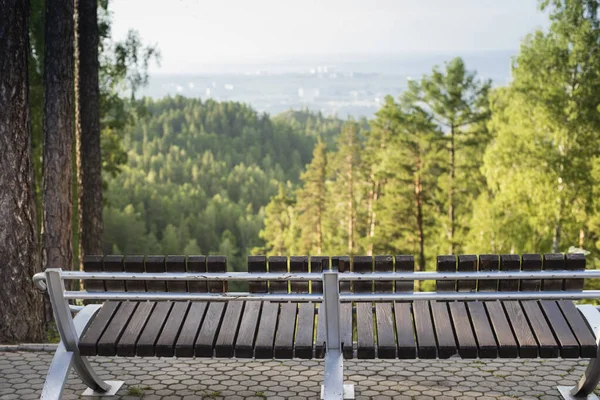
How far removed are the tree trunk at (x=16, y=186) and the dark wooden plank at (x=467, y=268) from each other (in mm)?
3983

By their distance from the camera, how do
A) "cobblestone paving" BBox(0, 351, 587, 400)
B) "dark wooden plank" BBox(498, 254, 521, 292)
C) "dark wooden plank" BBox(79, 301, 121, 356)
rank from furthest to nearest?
1. "cobblestone paving" BBox(0, 351, 587, 400)
2. "dark wooden plank" BBox(79, 301, 121, 356)
3. "dark wooden plank" BBox(498, 254, 521, 292)

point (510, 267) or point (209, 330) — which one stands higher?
point (510, 267)

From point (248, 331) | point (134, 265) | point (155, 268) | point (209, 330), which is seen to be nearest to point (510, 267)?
point (248, 331)

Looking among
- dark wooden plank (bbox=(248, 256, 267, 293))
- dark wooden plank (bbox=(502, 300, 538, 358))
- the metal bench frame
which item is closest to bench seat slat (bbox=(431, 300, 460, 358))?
the metal bench frame

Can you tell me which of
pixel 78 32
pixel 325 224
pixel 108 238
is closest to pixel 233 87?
pixel 108 238

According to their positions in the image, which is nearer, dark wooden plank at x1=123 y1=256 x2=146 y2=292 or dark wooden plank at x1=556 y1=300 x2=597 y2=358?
dark wooden plank at x1=556 y1=300 x2=597 y2=358

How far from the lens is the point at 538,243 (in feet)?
79.3

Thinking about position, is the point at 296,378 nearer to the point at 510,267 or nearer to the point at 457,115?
the point at 510,267

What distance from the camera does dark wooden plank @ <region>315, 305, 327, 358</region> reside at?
13.1ft

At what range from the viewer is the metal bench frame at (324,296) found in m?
3.91

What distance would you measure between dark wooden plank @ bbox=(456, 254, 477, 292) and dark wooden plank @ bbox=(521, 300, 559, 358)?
334mm

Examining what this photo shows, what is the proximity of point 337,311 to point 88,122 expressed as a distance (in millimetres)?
7246

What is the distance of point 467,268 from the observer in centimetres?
399

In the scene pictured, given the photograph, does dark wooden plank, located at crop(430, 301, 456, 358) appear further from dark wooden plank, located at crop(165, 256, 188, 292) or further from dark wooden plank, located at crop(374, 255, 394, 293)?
dark wooden plank, located at crop(165, 256, 188, 292)
